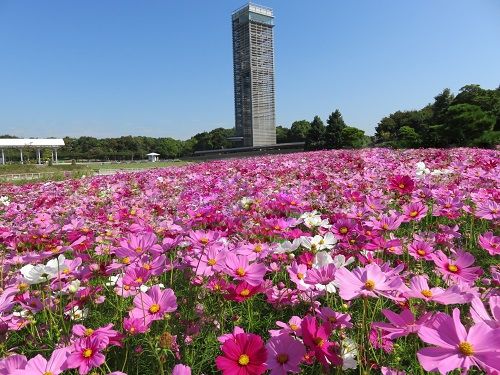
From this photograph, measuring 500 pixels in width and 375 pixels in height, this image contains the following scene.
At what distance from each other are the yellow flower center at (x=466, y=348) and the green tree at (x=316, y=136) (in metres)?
43.4

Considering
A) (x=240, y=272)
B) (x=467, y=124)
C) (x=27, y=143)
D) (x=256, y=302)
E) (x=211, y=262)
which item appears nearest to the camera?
(x=240, y=272)

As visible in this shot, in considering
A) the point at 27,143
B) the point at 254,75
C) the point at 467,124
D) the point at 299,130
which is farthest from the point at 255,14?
the point at 467,124

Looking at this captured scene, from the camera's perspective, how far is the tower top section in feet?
204

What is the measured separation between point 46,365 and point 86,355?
0.09 m

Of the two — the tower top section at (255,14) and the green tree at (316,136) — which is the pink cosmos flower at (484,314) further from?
the tower top section at (255,14)

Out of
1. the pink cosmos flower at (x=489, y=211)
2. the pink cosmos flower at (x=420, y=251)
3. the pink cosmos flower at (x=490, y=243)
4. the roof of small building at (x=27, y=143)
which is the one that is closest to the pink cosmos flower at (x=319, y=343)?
the pink cosmos flower at (x=420, y=251)

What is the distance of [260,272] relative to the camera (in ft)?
3.38

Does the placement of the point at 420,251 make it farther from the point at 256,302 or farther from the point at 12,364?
the point at 12,364

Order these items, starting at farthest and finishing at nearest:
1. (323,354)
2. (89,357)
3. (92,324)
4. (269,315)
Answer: (269,315), (92,324), (89,357), (323,354)

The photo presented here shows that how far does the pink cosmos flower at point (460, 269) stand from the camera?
1041 mm

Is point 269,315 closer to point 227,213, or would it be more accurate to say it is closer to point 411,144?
point 227,213

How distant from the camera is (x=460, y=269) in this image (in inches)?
42.1

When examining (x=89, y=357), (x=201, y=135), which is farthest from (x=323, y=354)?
(x=201, y=135)

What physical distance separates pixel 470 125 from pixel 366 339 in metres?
21.1
